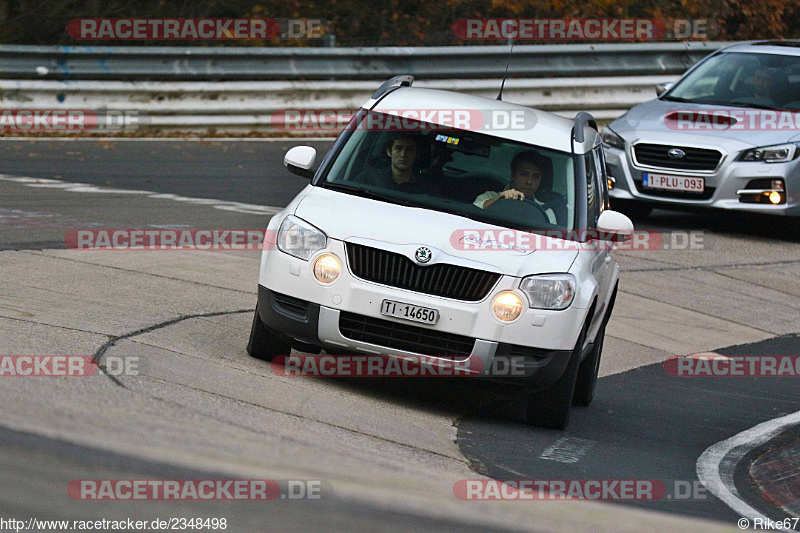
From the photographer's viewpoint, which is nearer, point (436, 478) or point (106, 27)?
point (436, 478)

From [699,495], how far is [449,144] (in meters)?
2.70

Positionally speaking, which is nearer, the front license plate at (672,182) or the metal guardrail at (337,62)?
the front license plate at (672,182)

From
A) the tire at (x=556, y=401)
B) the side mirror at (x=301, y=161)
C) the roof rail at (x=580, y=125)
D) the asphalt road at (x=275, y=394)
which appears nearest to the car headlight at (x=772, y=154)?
the asphalt road at (x=275, y=394)

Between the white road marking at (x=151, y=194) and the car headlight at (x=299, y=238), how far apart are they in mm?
5779

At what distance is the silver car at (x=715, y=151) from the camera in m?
13.7

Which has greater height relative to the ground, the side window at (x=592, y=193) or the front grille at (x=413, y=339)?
the side window at (x=592, y=193)

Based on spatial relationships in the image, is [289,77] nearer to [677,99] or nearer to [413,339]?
[677,99]

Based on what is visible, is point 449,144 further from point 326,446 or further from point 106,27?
point 106,27

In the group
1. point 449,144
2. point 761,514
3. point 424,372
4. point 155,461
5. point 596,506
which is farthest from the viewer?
point 449,144

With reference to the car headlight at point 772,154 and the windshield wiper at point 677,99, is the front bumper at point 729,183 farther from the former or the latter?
the windshield wiper at point 677,99

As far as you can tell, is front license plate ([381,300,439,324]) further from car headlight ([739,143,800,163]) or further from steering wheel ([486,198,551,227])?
car headlight ([739,143,800,163])

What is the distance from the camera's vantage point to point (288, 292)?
7262 millimetres

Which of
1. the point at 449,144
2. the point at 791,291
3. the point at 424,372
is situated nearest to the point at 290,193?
the point at 791,291

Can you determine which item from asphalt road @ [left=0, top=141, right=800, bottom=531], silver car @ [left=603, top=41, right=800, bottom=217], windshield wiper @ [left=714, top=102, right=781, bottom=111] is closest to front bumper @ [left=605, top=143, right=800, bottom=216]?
silver car @ [left=603, top=41, right=800, bottom=217]
